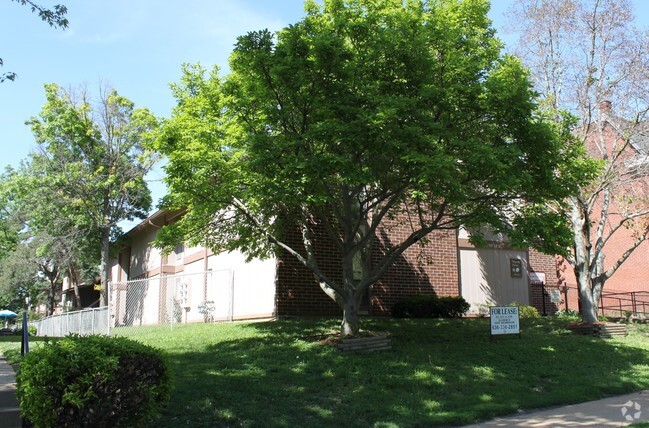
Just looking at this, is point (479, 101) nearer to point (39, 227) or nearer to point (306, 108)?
point (306, 108)

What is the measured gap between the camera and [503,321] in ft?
47.5

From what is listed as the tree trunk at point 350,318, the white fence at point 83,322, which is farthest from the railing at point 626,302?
the white fence at point 83,322

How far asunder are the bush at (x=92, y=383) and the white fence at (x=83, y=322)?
415 inches

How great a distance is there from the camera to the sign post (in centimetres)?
1434

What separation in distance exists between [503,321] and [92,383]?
10694 millimetres

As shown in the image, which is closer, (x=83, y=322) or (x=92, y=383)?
(x=92, y=383)

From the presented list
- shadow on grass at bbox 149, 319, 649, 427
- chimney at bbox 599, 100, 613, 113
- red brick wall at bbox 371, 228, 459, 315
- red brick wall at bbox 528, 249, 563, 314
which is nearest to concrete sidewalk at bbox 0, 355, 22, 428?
shadow on grass at bbox 149, 319, 649, 427

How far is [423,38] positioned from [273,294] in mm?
8973

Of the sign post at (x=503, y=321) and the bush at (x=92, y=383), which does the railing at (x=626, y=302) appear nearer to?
the sign post at (x=503, y=321)

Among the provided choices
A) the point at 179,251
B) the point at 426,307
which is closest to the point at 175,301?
the point at 179,251

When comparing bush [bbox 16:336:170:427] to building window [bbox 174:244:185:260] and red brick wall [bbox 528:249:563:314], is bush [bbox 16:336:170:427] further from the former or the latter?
red brick wall [bbox 528:249:563:314]

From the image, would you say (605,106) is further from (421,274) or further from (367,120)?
(367,120)

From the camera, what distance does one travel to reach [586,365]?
493 inches

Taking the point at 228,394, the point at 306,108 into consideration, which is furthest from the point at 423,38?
the point at 228,394
